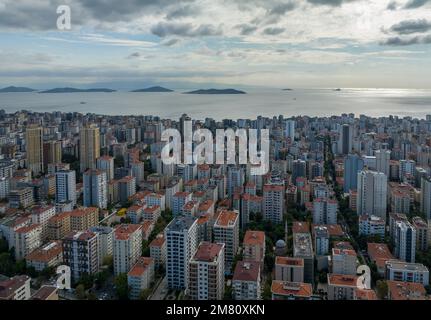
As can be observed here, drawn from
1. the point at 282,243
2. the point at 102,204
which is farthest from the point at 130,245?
the point at 102,204

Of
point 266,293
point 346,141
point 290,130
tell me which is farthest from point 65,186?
point 290,130

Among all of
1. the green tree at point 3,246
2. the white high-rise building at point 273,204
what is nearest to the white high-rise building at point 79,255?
the green tree at point 3,246

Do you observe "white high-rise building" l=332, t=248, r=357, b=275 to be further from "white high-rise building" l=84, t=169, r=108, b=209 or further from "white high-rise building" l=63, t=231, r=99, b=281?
"white high-rise building" l=84, t=169, r=108, b=209

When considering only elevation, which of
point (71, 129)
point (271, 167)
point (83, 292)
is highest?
point (71, 129)

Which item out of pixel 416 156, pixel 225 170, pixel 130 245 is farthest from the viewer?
pixel 416 156

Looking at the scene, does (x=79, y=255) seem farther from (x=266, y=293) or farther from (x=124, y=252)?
(x=266, y=293)
